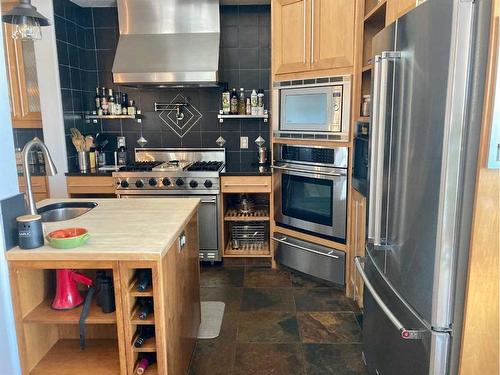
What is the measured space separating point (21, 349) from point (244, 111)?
274cm

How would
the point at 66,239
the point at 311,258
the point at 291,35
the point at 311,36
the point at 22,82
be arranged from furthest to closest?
1. the point at 22,82
2. the point at 311,258
3. the point at 291,35
4. the point at 311,36
5. the point at 66,239

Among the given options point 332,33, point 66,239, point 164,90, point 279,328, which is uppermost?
point 332,33

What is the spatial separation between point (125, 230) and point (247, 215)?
1.96 meters

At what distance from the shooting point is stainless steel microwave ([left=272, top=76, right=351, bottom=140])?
9.12 ft

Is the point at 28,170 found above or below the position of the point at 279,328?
above

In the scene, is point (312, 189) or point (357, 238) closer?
point (357, 238)

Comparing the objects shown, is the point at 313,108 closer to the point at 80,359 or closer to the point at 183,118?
the point at 183,118

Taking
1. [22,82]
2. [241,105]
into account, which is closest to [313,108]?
[241,105]

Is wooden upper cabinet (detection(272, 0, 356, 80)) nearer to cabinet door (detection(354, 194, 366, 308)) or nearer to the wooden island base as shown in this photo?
cabinet door (detection(354, 194, 366, 308))

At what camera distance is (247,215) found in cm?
359

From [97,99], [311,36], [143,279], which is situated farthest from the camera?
[97,99]

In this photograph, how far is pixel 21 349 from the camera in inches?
62.1

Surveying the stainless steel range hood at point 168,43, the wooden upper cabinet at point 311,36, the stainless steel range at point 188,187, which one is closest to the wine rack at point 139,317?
the stainless steel range at point 188,187

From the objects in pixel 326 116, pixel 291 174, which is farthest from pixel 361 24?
pixel 291 174
